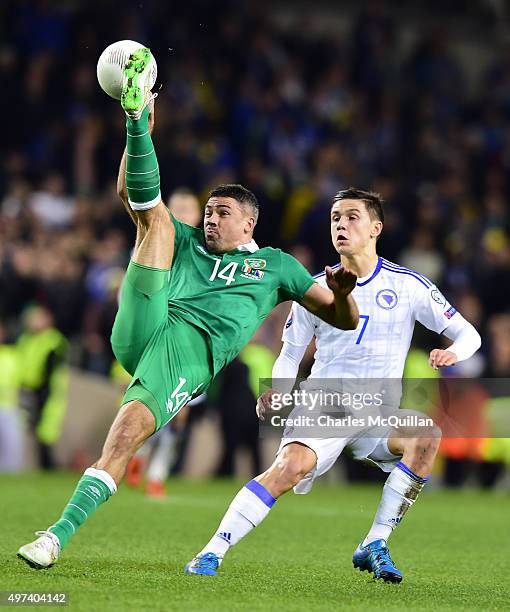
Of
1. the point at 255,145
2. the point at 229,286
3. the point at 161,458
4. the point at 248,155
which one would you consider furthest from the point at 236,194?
the point at 255,145

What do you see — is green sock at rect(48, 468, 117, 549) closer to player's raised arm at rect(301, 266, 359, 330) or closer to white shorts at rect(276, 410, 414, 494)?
white shorts at rect(276, 410, 414, 494)

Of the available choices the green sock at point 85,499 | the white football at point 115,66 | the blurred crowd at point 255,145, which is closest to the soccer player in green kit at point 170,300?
the green sock at point 85,499

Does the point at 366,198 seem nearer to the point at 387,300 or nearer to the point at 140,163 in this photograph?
the point at 387,300

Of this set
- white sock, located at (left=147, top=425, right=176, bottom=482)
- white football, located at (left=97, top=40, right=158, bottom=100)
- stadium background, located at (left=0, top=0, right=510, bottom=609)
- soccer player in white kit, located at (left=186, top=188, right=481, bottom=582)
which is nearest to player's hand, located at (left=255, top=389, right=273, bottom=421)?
soccer player in white kit, located at (left=186, top=188, right=481, bottom=582)

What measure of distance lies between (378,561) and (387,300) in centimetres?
139

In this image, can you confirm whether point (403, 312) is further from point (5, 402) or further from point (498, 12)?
point (498, 12)

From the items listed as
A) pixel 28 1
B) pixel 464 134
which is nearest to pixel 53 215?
pixel 28 1

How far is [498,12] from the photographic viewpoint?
21797 mm

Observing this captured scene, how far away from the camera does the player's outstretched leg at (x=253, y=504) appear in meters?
5.96

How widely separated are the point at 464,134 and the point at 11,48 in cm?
734

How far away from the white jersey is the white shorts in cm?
33

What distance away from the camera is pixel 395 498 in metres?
6.40

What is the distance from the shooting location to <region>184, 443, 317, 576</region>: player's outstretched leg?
235 inches

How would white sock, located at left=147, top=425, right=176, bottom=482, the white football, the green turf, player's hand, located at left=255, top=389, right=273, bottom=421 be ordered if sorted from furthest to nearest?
white sock, located at left=147, top=425, right=176, bottom=482
player's hand, located at left=255, top=389, right=273, bottom=421
the white football
the green turf
